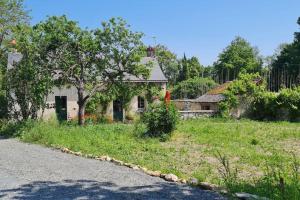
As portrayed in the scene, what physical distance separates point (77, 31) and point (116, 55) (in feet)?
8.73

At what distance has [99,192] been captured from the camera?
27.2 ft

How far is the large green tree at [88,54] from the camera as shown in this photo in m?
24.5

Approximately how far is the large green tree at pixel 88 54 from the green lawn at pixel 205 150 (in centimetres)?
547

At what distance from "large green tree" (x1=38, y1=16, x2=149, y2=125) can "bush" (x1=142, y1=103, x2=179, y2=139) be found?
6.72 meters

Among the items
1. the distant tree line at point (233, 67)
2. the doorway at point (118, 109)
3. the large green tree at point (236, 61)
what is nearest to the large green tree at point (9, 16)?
the doorway at point (118, 109)

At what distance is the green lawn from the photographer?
9203 mm

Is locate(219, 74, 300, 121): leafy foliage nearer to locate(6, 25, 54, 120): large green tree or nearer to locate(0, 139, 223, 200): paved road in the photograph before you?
locate(6, 25, 54, 120): large green tree

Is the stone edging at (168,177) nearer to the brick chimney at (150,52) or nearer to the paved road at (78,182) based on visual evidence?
the paved road at (78,182)

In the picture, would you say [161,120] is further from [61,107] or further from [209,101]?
[209,101]

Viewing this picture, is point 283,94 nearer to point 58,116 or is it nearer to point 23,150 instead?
point 58,116

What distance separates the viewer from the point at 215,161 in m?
12.5

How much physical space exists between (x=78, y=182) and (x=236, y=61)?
7335 centimetres

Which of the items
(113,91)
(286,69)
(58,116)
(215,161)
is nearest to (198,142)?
(215,161)

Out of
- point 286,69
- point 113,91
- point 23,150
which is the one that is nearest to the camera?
point 23,150
